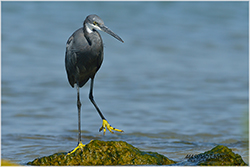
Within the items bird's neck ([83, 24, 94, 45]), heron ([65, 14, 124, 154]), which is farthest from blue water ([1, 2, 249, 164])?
bird's neck ([83, 24, 94, 45])

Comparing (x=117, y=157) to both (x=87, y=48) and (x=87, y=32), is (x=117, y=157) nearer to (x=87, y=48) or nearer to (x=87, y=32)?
(x=87, y=48)

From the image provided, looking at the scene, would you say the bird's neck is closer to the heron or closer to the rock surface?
the heron

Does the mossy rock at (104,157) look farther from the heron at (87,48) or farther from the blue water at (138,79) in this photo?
the blue water at (138,79)

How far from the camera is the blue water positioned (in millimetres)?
6891

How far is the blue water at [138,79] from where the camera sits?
6.89m

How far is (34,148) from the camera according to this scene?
6059 mm

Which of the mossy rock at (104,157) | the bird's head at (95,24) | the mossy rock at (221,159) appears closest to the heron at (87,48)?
the bird's head at (95,24)

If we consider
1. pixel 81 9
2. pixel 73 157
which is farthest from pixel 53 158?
pixel 81 9

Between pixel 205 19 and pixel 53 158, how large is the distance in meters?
13.5

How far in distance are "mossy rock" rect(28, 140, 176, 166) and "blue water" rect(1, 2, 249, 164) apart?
86 cm

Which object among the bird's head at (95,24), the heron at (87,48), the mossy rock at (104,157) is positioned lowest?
the mossy rock at (104,157)

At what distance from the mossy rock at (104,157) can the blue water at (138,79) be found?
2.82 ft

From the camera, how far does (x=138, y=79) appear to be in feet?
34.5

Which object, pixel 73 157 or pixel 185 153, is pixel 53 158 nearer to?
pixel 73 157
